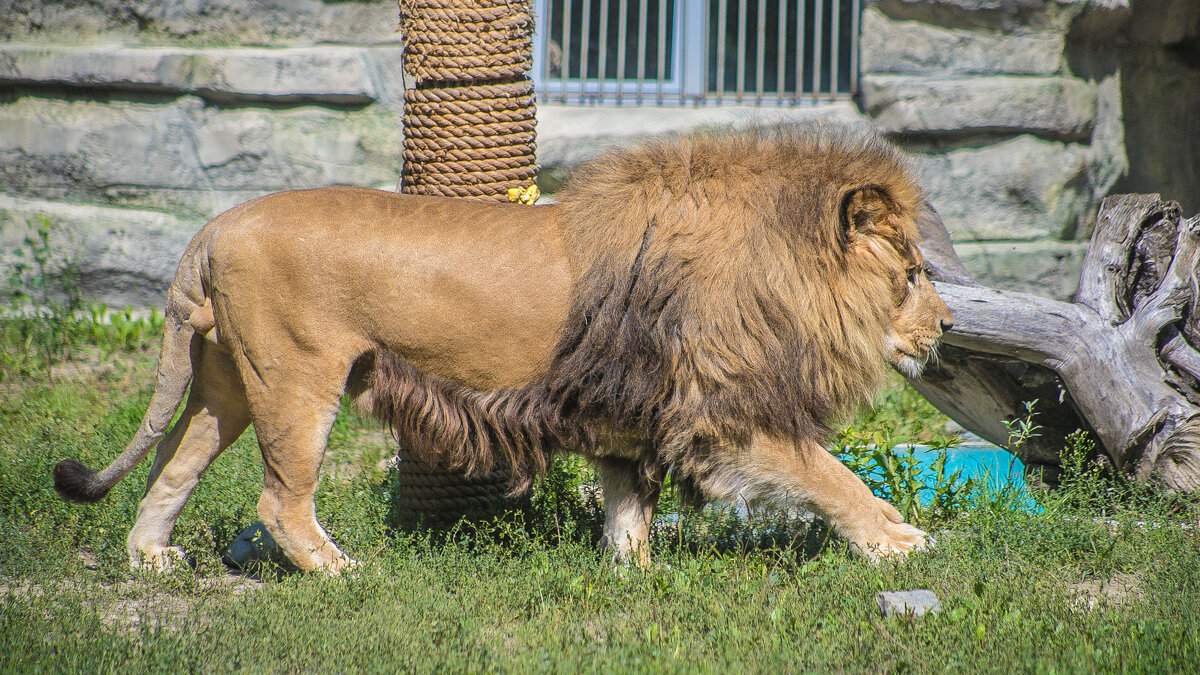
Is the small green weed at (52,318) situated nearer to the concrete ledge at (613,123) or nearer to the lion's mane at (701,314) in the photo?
the concrete ledge at (613,123)

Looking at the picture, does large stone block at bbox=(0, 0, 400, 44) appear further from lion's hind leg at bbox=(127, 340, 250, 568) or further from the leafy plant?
the leafy plant

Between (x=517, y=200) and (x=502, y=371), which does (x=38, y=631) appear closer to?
(x=502, y=371)

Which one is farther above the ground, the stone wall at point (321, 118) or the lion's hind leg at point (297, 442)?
the stone wall at point (321, 118)

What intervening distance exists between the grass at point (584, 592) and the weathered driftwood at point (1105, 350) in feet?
1.17

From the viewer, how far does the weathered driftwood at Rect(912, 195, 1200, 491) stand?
4660 millimetres

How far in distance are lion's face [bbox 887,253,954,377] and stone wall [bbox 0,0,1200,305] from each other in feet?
13.1

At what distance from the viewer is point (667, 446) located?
3705 mm

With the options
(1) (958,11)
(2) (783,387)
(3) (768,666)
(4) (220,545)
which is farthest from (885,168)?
(1) (958,11)

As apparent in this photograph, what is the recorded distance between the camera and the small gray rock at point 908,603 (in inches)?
129

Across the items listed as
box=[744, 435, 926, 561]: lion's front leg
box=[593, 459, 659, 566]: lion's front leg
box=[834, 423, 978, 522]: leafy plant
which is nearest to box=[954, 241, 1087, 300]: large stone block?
box=[834, 423, 978, 522]: leafy plant

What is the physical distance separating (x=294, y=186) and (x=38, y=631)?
5.06 metres

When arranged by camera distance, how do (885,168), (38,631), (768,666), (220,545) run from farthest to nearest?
(220,545) < (885,168) < (38,631) < (768,666)

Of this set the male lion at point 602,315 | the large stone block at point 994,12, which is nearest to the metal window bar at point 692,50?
the large stone block at point 994,12

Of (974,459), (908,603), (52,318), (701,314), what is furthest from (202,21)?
(908,603)
